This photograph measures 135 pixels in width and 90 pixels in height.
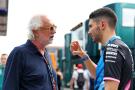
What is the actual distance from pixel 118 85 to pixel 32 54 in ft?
2.94

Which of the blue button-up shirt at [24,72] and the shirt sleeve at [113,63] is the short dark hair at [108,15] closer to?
the shirt sleeve at [113,63]

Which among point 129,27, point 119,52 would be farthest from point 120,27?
point 119,52

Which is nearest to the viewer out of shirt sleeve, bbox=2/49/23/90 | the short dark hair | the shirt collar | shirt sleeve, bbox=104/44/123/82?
shirt sleeve, bbox=104/44/123/82

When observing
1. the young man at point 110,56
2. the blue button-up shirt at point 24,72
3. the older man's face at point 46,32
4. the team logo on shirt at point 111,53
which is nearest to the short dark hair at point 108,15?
the young man at point 110,56

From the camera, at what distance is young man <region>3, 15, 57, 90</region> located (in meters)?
3.78

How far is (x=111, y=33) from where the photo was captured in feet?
11.5

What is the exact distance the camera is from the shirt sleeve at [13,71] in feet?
12.3

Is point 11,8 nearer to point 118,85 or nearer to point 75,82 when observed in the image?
point 75,82

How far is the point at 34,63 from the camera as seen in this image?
3.86 m

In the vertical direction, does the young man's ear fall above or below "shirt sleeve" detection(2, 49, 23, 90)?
above

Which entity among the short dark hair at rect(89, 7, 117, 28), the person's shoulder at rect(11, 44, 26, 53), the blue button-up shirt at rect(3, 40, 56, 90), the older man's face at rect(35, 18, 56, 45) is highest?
the short dark hair at rect(89, 7, 117, 28)

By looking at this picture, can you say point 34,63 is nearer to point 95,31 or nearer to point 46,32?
point 46,32

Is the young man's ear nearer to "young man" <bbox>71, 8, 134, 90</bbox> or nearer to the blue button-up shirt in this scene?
Answer: "young man" <bbox>71, 8, 134, 90</bbox>

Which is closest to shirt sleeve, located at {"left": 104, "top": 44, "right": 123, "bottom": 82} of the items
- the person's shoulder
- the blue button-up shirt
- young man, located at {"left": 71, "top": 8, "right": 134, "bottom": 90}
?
young man, located at {"left": 71, "top": 8, "right": 134, "bottom": 90}
